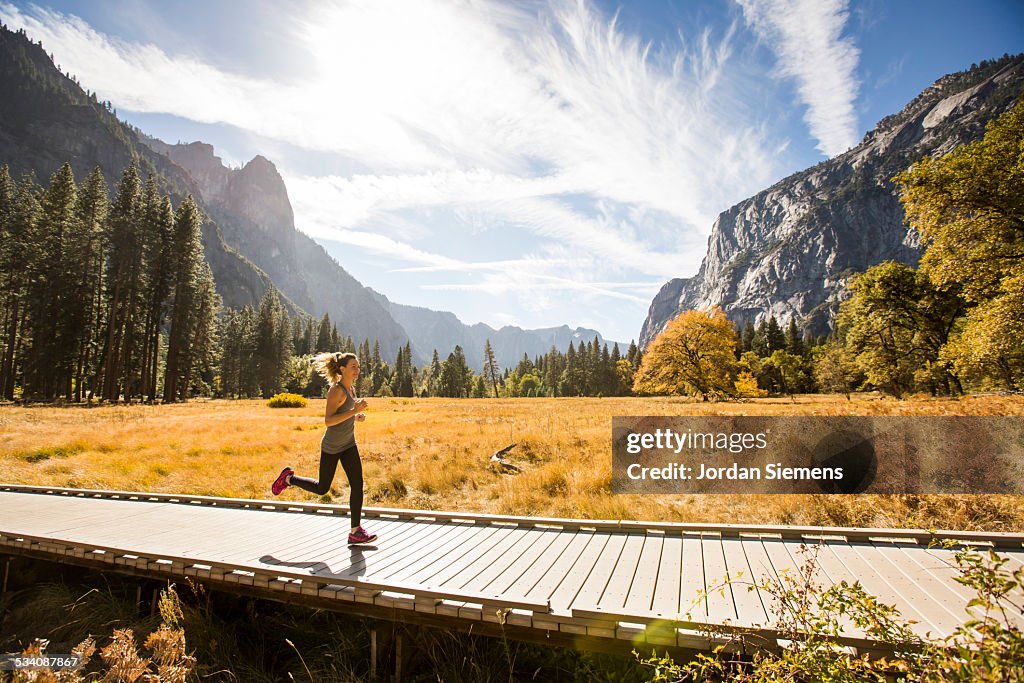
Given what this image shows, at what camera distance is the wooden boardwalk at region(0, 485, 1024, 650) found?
3982mm

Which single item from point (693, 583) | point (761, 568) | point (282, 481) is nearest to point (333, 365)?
point (282, 481)

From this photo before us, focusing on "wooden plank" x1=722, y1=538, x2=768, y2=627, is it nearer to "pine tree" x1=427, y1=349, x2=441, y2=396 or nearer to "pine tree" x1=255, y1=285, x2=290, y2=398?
"pine tree" x1=255, y1=285, x2=290, y2=398

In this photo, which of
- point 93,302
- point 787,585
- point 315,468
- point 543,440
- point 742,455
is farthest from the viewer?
point 93,302

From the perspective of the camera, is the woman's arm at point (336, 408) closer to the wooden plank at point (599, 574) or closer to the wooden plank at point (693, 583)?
the wooden plank at point (599, 574)

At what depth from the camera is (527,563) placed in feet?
17.3

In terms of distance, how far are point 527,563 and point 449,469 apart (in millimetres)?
6954

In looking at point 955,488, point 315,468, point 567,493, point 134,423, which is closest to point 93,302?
point 134,423

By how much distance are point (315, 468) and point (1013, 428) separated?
1581cm

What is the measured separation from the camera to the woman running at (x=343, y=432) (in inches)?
236

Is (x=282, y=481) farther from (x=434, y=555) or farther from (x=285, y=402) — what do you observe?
(x=285, y=402)

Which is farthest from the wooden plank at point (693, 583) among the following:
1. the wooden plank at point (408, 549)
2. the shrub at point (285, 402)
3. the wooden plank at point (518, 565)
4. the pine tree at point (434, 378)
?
the pine tree at point (434, 378)

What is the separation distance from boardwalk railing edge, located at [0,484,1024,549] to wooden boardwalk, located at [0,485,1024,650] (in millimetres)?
21

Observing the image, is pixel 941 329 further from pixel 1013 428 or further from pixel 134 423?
pixel 134 423

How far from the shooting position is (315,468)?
13.2 meters
